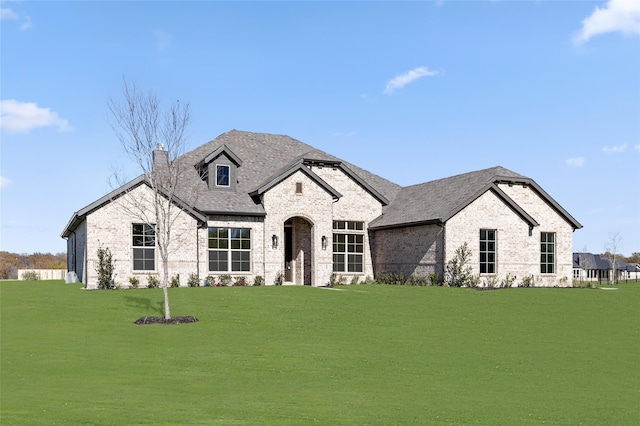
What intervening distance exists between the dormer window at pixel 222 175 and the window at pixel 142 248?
582 centimetres

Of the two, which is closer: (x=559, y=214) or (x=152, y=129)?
(x=152, y=129)

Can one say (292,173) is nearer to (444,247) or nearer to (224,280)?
(224,280)

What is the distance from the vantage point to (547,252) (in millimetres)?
38625

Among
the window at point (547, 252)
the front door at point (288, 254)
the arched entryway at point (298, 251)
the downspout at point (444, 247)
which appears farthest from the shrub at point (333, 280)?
the window at point (547, 252)

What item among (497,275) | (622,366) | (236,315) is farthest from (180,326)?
(497,275)

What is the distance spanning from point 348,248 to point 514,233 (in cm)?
1031

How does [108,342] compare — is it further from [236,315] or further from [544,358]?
[544,358]

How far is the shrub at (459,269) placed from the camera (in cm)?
3441

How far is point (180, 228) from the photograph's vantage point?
3322 centimetres

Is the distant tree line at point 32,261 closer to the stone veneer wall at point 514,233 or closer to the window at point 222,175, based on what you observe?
the window at point 222,175

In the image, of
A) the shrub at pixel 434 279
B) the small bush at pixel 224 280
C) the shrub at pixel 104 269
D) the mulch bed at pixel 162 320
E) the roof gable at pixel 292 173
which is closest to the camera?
the mulch bed at pixel 162 320

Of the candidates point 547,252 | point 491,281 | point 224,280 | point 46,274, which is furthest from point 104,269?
point 46,274

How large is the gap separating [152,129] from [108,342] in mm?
9883

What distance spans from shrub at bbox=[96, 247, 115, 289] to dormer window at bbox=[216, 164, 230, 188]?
8.08 meters
